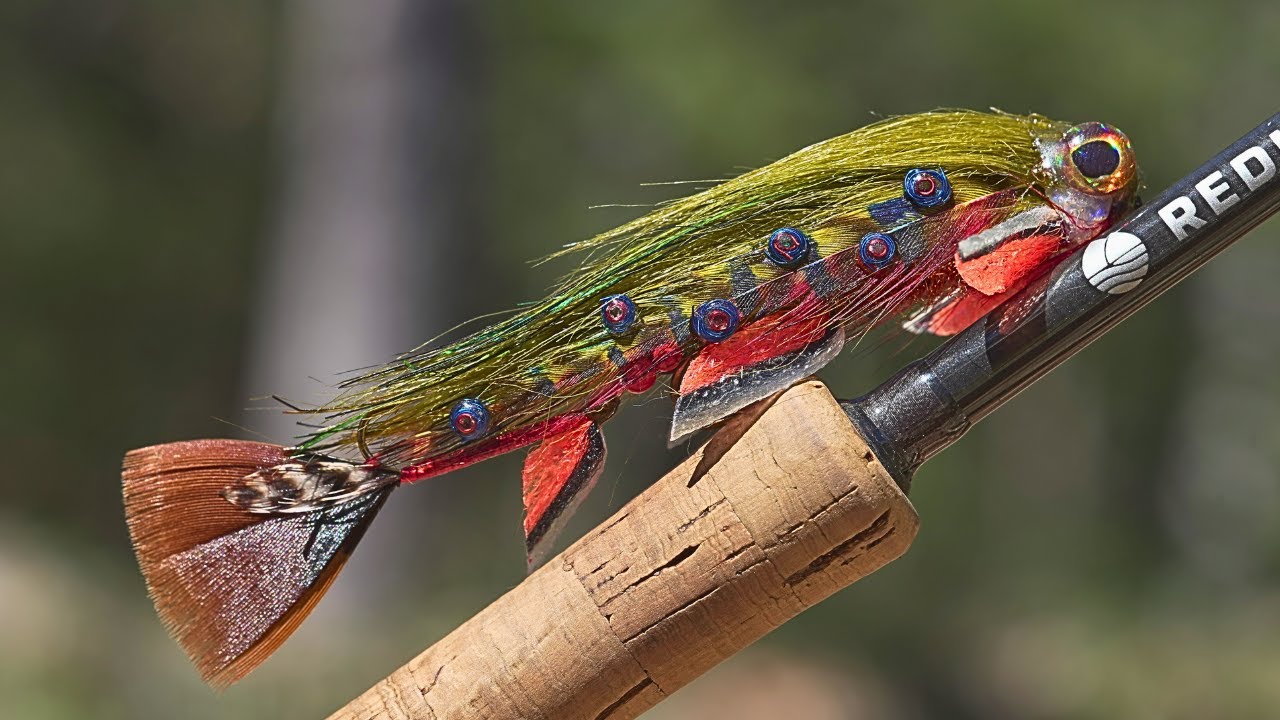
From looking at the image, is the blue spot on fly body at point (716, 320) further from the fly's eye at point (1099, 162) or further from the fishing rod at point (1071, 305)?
the fly's eye at point (1099, 162)

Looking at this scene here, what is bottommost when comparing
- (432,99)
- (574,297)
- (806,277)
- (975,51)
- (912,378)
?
(912,378)

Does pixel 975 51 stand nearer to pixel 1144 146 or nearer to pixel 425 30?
pixel 1144 146

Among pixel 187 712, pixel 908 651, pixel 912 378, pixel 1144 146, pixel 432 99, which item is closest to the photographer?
pixel 912 378

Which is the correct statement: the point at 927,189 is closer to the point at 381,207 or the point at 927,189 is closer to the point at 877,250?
the point at 877,250

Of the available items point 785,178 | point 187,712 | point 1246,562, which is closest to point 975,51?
point 1246,562

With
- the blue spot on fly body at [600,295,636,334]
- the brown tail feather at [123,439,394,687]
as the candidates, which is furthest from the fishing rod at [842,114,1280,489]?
the brown tail feather at [123,439,394,687]
